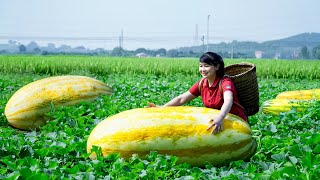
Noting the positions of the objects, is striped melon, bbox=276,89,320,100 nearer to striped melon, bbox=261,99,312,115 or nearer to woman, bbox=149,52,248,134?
striped melon, bbox=261,99,312,115

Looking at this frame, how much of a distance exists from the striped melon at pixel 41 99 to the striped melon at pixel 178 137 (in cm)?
282

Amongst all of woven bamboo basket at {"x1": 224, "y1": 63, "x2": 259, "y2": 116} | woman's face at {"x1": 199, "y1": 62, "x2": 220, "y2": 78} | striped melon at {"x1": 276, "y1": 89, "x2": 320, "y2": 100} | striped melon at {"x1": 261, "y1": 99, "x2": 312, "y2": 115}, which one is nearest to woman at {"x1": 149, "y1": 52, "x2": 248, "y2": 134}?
woman's face at {"x1": 199, "y1": 62, "x2": 220, "y2": 78}

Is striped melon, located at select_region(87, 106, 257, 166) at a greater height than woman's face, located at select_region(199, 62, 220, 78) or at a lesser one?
lesser

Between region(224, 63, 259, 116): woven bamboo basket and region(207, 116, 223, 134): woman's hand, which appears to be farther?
region(224, 63, 259, 116): woven bamboo basket

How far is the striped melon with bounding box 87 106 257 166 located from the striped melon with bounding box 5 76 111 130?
2.82 meters

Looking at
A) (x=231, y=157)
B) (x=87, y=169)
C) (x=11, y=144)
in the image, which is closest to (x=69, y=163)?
(x=87, y=169)

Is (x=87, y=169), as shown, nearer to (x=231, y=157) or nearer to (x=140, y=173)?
(x=140, y=173)

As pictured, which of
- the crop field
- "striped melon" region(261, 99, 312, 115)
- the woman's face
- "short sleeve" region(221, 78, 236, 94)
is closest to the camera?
the crop field

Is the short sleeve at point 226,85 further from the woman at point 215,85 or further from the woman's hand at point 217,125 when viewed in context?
the woman's hand at point 217,125

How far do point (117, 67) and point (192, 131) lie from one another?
560 inches

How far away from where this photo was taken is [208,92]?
16.2ft

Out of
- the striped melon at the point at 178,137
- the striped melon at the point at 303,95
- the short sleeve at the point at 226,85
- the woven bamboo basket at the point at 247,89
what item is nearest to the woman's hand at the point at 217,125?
the striped melon at the point at 178,137

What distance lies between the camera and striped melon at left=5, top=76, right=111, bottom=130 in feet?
22.1

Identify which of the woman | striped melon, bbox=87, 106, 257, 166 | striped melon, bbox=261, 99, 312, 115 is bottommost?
striped melon, bbox=261, 99, 312, 115
